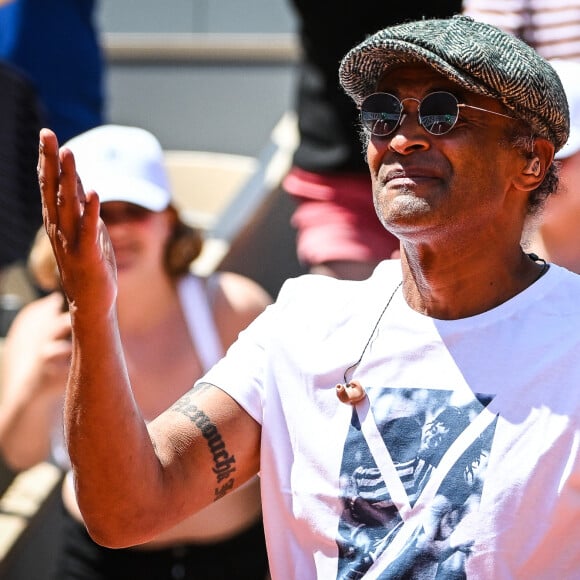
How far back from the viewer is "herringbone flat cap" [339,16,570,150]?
2.13 m

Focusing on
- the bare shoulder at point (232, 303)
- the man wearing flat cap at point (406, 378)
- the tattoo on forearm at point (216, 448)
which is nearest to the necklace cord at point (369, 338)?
the man wearing flat cap at point (406, 378)

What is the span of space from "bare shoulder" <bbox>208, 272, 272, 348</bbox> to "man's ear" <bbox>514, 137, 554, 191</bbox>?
1.48 metres

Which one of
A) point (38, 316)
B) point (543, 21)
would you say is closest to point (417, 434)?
point (543, 21)

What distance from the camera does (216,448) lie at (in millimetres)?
2264

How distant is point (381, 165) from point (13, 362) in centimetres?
190

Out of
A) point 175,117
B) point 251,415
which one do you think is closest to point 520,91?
point 251,415

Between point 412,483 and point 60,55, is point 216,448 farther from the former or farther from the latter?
point 60,55

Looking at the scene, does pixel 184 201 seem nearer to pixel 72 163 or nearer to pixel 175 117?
pixel 175 117

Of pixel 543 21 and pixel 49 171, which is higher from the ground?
pixel 49 171

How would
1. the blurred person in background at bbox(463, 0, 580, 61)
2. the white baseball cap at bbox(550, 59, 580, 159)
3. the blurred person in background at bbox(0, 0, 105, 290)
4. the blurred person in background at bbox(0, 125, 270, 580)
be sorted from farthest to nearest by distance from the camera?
1. the blurred person in background at bbox(0, 0, 105, 290)
2. the blurred person in background at bbox(0, 125, 270, 580)
3. the blurred person in background at bbox(463, 0, 580, 61)
4. the white baseball cap at bbox(550, 59, 580, 159)

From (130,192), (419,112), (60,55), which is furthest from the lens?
(60,55)

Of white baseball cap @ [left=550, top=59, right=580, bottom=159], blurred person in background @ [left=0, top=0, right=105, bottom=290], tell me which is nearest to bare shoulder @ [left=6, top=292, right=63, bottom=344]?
blurred person in background @ [left=0, top=0, right=105, bottom=290]

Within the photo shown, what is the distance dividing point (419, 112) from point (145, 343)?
5.64ft

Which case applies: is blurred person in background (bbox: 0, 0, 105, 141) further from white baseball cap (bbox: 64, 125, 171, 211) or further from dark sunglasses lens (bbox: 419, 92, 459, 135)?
dark sunglasses lens (bbox: 419, 92, 459, 135)
